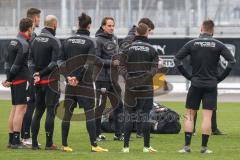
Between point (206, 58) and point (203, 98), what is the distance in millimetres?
640

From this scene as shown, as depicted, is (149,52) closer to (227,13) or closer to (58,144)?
(58,144)

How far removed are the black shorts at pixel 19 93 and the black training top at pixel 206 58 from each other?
2714 millimetres

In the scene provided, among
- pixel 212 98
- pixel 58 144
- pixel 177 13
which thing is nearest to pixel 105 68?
pixel 58 144

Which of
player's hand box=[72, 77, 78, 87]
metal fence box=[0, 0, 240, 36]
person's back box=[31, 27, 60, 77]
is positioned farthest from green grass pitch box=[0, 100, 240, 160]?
metal fence box=[0, 0, 240, 36]

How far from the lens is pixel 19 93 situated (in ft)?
39.9

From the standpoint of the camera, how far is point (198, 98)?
38.4 ft

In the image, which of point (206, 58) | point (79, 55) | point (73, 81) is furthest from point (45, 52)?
point (206, 58)

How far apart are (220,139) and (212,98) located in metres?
2.57

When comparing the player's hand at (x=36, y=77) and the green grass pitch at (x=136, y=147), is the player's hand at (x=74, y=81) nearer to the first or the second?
the player's hand at (x=36, y=77)

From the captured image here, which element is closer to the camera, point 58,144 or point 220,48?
point 220,48

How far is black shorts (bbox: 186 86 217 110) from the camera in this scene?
11.6m

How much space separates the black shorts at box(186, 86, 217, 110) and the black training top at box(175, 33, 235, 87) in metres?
0.11

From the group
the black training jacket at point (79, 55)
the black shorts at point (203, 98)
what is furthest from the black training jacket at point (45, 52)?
the black shorts at point (203, 98)

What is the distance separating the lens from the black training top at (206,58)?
1148 centimetres
